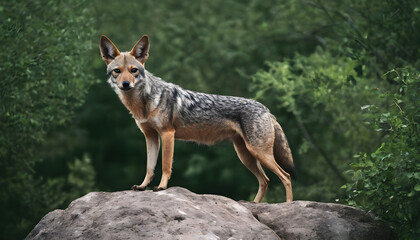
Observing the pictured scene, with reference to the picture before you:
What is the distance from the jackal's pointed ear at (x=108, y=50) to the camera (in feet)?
32.5

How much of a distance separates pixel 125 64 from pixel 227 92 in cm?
1766

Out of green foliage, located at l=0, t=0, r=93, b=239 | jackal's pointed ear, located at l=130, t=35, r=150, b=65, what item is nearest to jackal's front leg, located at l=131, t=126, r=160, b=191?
jackal's pointed ear, located at l=130, t=35, r=150, b=65

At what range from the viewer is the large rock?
28.6 ft

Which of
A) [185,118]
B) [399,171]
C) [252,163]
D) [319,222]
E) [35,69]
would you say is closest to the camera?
[399,171]

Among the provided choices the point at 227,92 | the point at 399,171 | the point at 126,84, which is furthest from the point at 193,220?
the point at 227,92

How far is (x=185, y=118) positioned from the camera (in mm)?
10484

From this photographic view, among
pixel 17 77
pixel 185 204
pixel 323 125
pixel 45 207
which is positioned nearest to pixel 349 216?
pixel 185 204

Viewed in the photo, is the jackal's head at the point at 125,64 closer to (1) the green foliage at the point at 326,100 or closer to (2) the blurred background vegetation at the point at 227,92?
(2) the blurred background vegetation at the point at 227,92

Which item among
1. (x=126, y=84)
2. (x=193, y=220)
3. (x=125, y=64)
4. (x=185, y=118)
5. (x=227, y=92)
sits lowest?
(x=227, y=92)

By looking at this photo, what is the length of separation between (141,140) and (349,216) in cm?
2582

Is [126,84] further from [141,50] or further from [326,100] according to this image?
[326,100]

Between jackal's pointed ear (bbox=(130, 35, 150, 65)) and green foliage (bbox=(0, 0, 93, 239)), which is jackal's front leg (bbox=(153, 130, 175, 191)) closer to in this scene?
jackal's pointed ear (bbox=(130, 35, 150, 65))

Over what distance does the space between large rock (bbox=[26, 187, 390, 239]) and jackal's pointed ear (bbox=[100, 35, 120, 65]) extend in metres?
2.26

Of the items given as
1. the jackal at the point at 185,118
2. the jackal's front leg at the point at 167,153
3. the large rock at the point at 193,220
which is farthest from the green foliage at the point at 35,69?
the large rock at the point at 193,220
